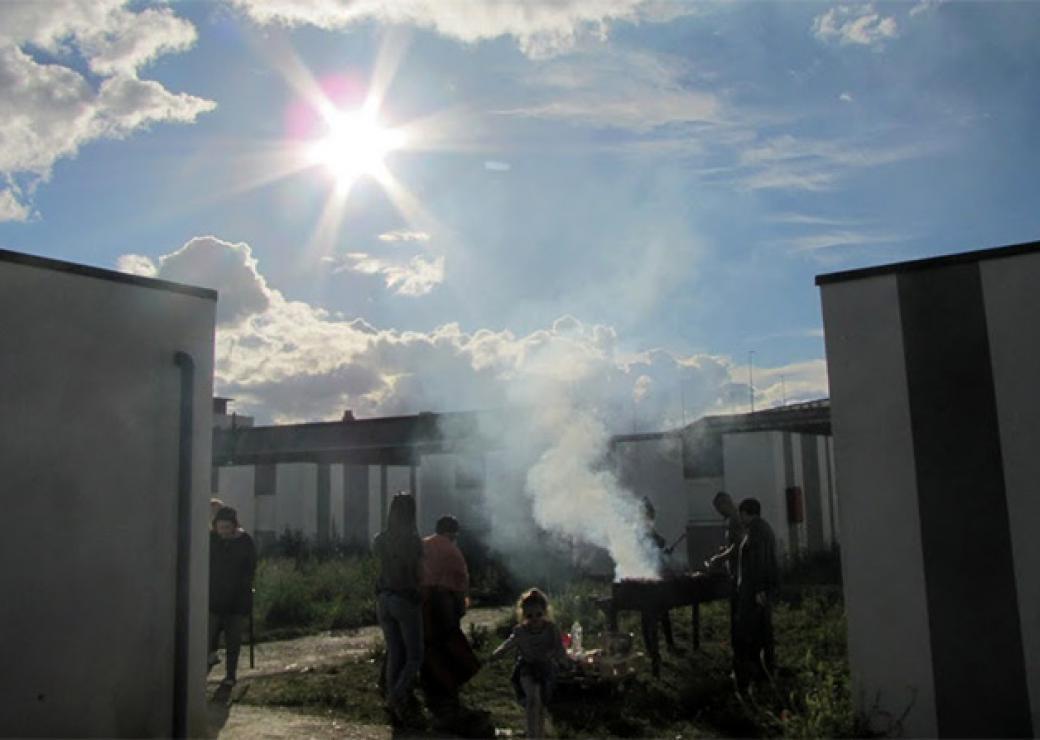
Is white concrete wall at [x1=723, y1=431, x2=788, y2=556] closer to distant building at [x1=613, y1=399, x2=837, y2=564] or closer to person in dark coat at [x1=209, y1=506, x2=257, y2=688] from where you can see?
distant building at [x1=613, y1=399, x2=837, y2=564]

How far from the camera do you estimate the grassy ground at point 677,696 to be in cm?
717

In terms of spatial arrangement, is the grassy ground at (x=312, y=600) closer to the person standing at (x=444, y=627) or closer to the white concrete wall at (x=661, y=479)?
the person standing at (x=444, y=627)

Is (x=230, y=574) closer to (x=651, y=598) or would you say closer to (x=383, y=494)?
(x=651, y=598)

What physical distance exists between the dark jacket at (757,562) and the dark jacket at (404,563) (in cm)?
291

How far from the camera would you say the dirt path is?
25.1 feet

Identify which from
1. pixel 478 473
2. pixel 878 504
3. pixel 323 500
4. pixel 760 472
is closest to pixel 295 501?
pixel 323 500

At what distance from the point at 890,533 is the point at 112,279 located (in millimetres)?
5769

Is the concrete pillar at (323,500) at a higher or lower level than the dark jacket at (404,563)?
higher

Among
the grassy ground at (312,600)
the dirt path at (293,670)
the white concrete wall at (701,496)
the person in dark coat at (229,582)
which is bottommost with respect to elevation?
the dirt path at (293,670)

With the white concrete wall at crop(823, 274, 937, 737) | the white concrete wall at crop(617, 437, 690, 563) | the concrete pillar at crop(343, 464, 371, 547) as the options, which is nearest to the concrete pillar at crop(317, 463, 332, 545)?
the concrete pillar at crop(343, 464, 371, 547)

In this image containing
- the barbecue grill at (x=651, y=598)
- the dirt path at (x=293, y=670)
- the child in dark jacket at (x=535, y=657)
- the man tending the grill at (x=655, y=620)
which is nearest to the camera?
the child in dark jacket at (x=535, y=657)

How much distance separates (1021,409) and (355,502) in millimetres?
24288

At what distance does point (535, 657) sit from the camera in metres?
6.79

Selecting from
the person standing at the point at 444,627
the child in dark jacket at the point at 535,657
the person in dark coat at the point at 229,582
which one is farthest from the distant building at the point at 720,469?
the child in dark jacket at the point at 535,657
